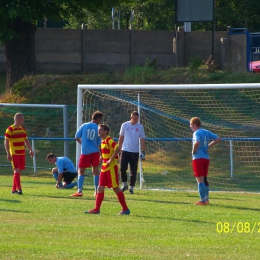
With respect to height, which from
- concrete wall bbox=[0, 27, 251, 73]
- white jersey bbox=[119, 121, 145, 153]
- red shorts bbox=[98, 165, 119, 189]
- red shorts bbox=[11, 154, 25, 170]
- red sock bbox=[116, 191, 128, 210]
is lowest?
red sock bbox=[116, 191, 128, 210]

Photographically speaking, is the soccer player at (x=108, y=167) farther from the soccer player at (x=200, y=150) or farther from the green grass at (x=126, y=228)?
the soccer player at (x=200, y=150)

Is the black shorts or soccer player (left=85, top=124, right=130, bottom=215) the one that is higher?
soccer player (left=85, top=124, right=130, bottom=215)

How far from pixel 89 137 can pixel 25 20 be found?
13.3 metres

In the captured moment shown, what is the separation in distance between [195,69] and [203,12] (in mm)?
2758

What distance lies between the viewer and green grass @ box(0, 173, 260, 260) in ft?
25.4

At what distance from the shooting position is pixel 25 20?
2534cm

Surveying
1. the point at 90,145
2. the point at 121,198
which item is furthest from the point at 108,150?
the point at 90,145

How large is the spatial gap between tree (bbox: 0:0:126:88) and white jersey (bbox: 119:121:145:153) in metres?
12.1

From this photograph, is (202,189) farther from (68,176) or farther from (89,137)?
(68,176)

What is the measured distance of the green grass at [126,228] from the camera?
7734 millimetres

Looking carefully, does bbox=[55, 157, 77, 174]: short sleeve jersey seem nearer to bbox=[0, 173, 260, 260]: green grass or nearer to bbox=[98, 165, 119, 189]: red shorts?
bbox=[0, 173, 260, 260]: green grass
